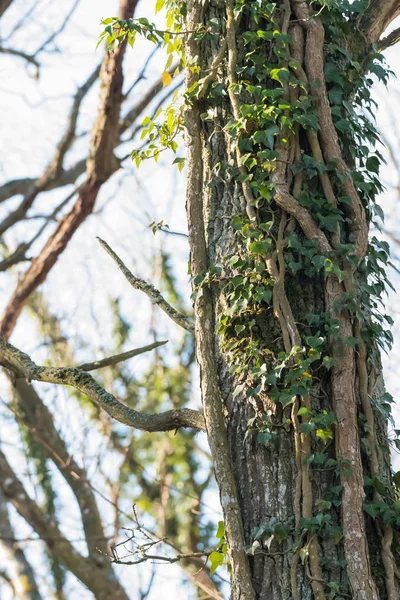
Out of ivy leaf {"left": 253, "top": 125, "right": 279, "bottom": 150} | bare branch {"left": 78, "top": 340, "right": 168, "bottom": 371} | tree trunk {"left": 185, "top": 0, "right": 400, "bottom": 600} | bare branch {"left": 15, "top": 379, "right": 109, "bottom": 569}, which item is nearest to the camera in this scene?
tree trunk {"left": 185, "top": 0, "right": 400, "bottom": 600}

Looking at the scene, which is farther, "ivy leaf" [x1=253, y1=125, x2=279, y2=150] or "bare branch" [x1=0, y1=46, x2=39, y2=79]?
"bare branch" [x1=0, y1=46, x2=39, y2=79]

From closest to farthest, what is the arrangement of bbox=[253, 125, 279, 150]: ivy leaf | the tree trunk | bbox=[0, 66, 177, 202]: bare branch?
the tree trunk
bbox=[253, 125, 279, 150]: ivy leaf
bbox=[0, 66, 177, 202]: bare branch

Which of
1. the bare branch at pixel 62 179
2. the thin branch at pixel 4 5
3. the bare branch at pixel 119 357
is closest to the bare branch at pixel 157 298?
the bare branch at pixel 119 357

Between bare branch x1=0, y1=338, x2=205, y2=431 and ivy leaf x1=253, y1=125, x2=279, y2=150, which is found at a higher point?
ivy leaf x1=253, y1=125, x2=279, y2=150

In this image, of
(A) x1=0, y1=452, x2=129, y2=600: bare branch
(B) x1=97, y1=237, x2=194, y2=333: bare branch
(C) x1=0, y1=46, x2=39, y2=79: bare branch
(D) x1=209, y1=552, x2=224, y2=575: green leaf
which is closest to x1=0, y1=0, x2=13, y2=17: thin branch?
(C) x1=0, y1=46, x2=39, y2=79: bare branch

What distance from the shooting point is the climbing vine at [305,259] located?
2.16 m

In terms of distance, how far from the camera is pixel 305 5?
8.75 ft

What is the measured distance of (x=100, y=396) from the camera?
2.71 metres

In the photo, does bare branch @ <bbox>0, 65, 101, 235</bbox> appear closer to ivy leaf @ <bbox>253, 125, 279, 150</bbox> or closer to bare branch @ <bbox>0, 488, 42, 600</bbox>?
bare branch @ <bbox>0, 488, 42, 600</bbox>

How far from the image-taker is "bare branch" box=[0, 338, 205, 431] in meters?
2.54

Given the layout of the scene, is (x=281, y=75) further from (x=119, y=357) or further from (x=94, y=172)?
(x=94, y=172)

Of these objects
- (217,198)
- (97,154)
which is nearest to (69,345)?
(97,154)

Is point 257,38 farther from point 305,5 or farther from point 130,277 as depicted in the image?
point 130,277

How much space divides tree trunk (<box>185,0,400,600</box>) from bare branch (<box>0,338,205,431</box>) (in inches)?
8.0
